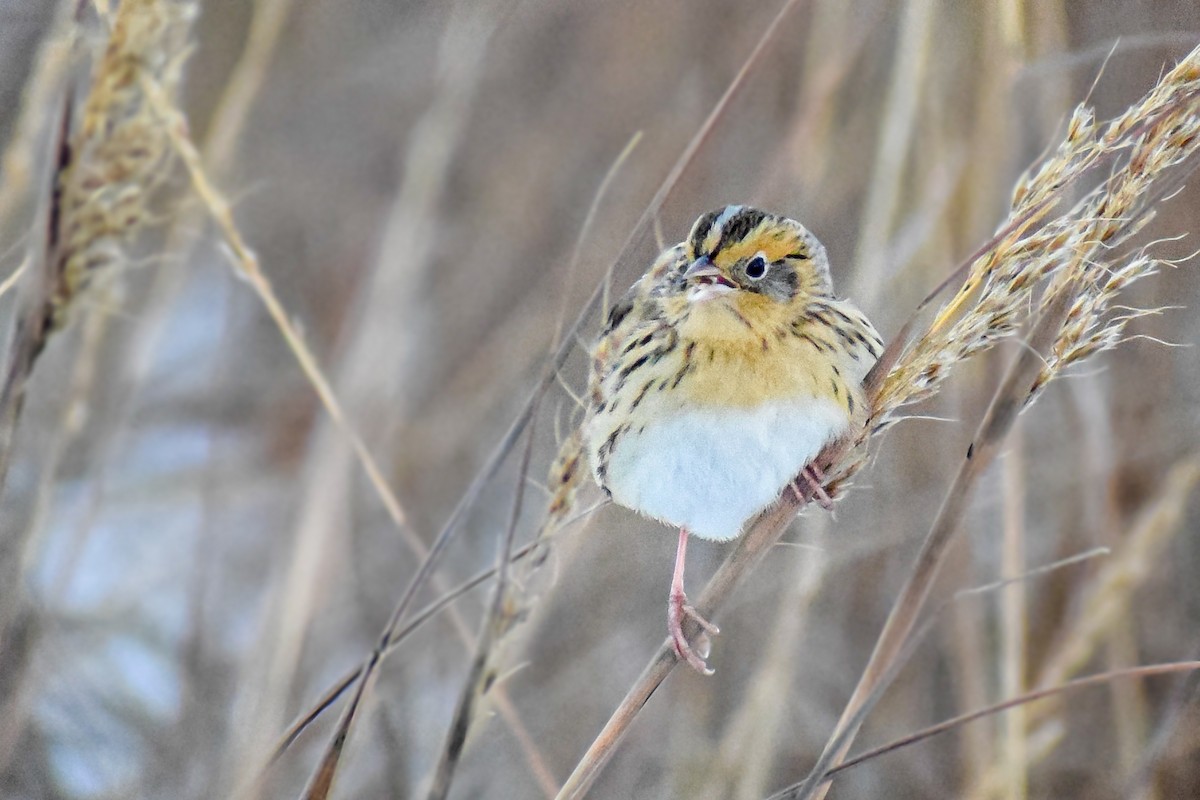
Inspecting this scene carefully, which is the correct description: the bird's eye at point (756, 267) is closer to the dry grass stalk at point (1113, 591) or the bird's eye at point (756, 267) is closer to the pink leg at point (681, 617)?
the pink leg at point (681, 617)

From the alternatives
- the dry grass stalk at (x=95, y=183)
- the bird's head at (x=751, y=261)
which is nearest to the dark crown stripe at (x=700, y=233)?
the bird's head at (x=751, y=261)

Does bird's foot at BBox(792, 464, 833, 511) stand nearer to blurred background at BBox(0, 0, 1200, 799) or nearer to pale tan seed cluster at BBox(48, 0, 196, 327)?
blurred background at BBox(0, 0, 1200, 799)

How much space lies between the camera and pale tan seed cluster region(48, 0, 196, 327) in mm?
569

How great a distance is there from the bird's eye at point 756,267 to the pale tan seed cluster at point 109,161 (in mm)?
428

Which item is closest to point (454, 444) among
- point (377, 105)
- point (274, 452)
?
point (274, 452)

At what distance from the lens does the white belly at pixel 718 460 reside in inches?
32.7

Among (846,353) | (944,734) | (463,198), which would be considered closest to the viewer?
(846,353)

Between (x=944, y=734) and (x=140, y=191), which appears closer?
(x=140, y=191)

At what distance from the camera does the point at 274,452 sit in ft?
4.25

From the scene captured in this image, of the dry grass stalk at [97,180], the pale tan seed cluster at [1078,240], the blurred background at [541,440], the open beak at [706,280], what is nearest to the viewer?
the dry grass stalk at [97,180]

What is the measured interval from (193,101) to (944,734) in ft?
3.16

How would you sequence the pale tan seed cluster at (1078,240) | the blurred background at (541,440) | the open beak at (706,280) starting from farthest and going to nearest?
1. the blurred background at (541,440)
2. the open beak at (706,280)
3. the pale tan seed cluster at (1078,240)

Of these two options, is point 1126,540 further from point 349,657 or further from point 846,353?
point 349,657

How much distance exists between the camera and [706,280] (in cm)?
81
